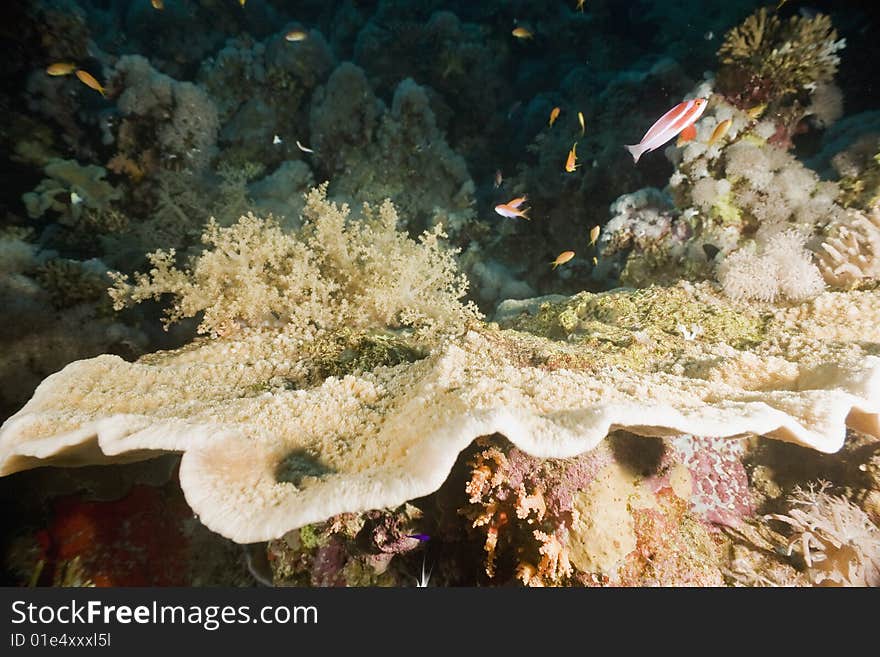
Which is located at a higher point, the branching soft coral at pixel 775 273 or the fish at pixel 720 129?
the fish at pixel 720 129

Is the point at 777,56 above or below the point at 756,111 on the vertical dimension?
above

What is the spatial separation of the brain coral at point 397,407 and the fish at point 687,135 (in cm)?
246

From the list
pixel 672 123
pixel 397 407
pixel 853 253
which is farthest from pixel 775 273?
pixel 397 407

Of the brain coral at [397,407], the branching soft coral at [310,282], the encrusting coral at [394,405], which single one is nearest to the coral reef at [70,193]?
the branching soft coral at [310,282]

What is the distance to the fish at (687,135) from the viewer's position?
4.21m

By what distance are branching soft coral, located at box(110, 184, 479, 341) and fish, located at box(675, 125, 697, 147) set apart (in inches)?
123

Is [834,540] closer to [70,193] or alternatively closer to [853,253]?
[853,253]

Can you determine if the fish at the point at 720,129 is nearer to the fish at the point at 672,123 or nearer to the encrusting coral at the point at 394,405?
the fish at the point at 672,123

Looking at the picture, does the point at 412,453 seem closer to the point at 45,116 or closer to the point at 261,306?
the point at 261,306

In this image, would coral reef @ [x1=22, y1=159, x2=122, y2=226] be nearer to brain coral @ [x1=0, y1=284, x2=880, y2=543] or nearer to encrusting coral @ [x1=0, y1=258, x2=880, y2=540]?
encrusting coral @ [x1=0, y1=258, x2=880, y2=540]

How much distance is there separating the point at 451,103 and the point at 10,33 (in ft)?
25.4

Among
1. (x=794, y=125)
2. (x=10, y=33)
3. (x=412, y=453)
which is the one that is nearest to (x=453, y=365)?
(x=412, y=453)

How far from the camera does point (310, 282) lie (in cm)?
280

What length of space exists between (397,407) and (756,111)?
Result: 5.55 metres
